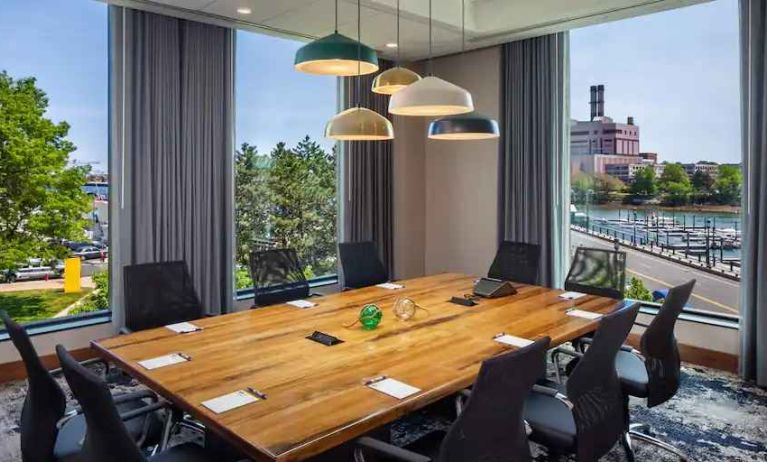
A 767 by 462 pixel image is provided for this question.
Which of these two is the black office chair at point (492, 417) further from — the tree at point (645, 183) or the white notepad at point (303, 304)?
the tree at point (645, 183)

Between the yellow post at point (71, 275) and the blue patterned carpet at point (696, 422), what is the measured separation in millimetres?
849

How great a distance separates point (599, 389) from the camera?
246 centimetres

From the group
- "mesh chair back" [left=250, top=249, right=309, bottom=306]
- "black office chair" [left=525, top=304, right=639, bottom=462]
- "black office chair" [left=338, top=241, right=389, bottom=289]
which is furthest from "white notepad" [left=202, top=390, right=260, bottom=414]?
"black office chair" [left=338, top=241, right=389, bottom=289]

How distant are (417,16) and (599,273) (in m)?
2.72

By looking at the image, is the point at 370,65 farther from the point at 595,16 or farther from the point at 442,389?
the point at 595,16

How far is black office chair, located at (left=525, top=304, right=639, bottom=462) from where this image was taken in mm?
2307

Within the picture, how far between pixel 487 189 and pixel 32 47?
4527 millimetres

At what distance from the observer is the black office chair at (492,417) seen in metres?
1.76

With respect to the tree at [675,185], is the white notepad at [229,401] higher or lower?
lower

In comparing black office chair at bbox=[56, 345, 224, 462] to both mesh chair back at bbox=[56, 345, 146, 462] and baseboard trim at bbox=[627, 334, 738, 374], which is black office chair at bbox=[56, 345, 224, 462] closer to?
mesh chair back at bbox=[56, 345, 146, 462]

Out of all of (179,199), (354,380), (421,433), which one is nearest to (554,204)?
(421,433)

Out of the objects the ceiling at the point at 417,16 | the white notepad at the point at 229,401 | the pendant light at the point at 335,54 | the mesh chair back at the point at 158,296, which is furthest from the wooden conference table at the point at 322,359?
the ceiling at the point at 417,16

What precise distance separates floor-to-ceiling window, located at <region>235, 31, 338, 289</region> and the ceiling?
468mm

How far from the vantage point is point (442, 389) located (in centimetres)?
223
